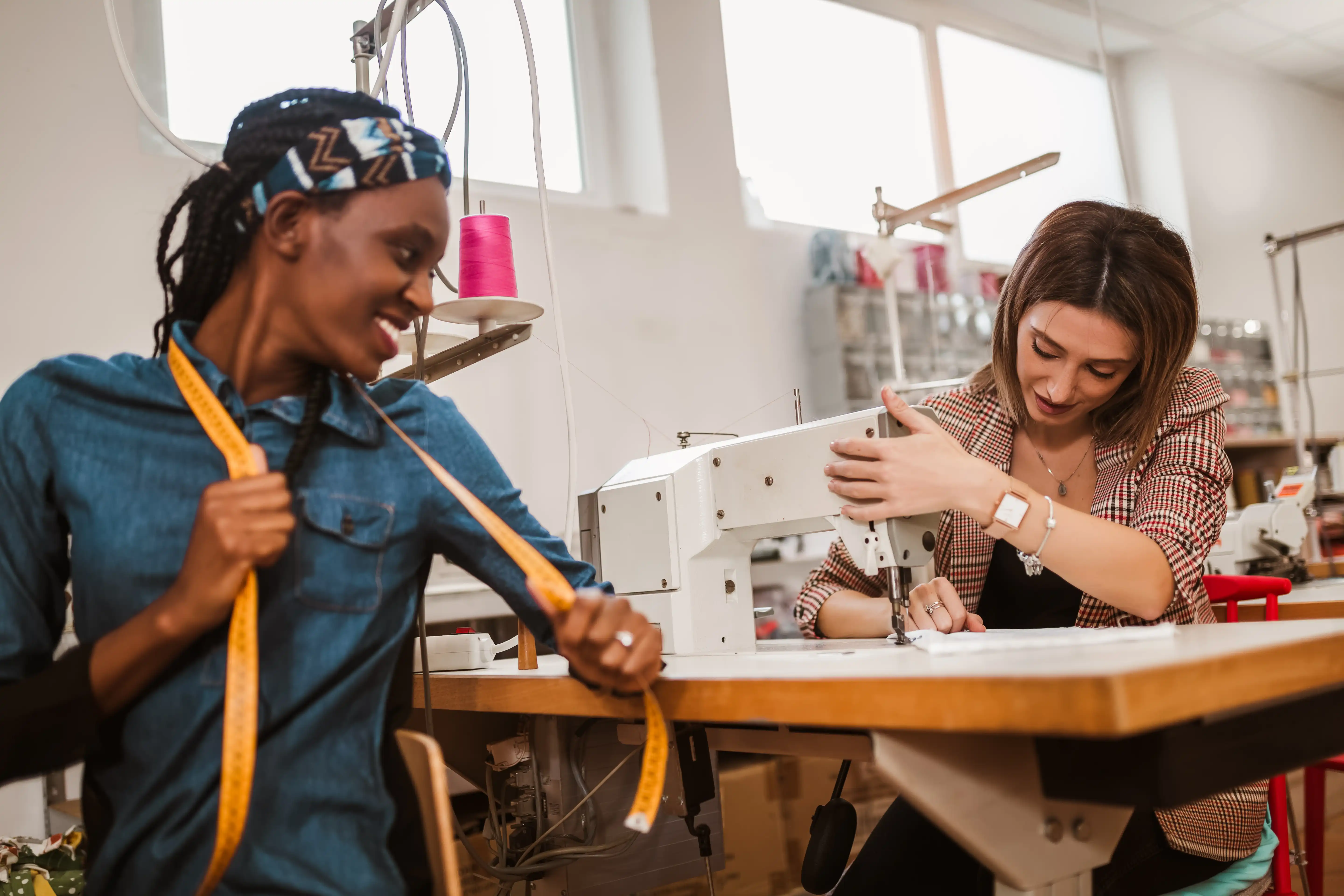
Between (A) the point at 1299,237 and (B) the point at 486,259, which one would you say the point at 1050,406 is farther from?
(A) the point at 1299,237

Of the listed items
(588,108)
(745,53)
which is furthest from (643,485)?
(745,53)

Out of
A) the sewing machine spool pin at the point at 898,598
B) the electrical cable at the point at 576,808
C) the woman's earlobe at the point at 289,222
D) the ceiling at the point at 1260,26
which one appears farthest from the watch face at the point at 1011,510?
the ceiling at the point at 1260,26

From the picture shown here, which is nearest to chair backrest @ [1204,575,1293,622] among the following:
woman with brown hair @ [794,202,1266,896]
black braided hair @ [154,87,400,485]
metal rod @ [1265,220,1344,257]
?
woman with brown hair @ [794,202,1266,896]

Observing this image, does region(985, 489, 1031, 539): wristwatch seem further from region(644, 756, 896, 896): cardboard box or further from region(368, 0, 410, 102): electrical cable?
region(644, 756, 896, 896): cardboard box

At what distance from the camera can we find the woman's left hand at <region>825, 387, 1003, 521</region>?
1.23 metres

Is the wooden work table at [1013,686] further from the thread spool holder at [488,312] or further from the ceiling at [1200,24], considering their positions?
the ceiling at [1200,24]

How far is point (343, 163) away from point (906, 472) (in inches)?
28.7

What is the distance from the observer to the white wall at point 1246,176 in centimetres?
569

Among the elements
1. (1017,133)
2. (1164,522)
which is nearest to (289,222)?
(1164,522)

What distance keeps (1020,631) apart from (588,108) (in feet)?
9.98

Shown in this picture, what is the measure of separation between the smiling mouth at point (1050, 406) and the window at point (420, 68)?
1.94 metres

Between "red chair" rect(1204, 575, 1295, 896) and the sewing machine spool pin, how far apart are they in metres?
0.71

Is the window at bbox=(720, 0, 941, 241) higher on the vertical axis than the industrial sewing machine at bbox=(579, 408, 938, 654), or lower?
higher

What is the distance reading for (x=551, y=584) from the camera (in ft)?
2.89
